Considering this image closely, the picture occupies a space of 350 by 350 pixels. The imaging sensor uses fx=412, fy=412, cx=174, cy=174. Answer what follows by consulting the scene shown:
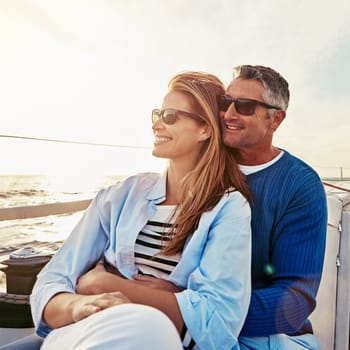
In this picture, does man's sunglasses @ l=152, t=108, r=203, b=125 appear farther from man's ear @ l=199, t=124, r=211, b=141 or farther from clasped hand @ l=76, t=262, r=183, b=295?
clasped hand @ l=76, t=262, r=183, b=295

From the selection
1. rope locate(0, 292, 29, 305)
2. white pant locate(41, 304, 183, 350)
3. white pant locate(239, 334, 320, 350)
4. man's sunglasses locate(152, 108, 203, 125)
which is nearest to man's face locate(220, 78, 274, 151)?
man's sunglasses locate(152, 108, 203, 125)

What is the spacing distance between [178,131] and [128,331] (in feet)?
2.69

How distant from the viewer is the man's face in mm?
1518

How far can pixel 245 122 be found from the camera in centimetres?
152

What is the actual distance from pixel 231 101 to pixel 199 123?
15 centimetres

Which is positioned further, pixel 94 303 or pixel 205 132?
pixel 205 132

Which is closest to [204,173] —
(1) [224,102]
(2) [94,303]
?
(1) [224,102]

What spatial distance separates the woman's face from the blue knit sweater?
0.27 metres

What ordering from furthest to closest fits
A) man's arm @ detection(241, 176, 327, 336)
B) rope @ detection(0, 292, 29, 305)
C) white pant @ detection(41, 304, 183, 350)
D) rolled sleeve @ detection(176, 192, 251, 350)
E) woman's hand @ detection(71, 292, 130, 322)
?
1. rope @ detection(0, 292, 29, 305)
2. man's arm @ detection(241, 176, 327, 336)
3. rolled sleeve @ detection(176, 192, 251, 350)
4. woman's hand @ detection(71, 292, 130, 322)
5. white pant @ detection(41, 304, 183, 350)

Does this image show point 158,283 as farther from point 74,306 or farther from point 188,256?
point 74,306

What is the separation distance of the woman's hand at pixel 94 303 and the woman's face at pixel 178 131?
1.95ft

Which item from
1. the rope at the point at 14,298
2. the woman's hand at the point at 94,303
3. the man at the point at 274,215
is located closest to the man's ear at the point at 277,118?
the man at the point at 274,215

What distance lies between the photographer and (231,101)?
152 centimetres

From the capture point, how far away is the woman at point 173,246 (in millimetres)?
1118
